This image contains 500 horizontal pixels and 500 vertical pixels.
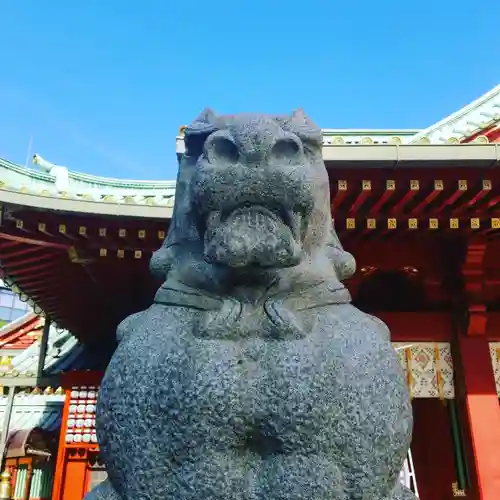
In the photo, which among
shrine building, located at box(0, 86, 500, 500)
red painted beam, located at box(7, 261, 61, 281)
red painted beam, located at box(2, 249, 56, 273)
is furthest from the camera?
red painted beam, located at box(7, 261, 61, 281)

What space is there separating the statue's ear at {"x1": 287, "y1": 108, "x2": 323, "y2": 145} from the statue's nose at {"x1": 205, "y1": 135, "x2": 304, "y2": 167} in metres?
0.09

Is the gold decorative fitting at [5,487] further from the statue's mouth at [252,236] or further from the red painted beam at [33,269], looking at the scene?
the statue's mouth at [252,236]

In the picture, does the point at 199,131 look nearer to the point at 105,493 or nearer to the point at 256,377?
the point at 256,377

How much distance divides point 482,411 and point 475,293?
1.06m

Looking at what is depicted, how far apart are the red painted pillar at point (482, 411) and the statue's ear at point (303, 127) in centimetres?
430

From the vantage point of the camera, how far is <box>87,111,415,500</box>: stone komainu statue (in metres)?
1.20

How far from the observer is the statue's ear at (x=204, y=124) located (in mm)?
1440

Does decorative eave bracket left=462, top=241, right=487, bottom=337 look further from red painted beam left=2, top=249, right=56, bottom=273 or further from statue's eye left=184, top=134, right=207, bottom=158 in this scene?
statue's eye left=184, top=134, right=207, bottom=158

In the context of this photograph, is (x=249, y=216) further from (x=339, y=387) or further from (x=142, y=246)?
(x=142, y=246)

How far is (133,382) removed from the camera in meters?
1.28

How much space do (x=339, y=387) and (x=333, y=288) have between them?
280 mm

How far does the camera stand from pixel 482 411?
196 inches

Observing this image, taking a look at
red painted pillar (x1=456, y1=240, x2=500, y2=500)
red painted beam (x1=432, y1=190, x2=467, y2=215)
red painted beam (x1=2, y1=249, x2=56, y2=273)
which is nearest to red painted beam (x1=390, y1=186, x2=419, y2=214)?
red painted beam (x1=432, y1=190, x2=467, y2=215)

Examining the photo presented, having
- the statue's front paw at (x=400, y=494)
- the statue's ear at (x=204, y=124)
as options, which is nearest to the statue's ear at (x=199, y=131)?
the statue's ear at (x=204, y=124)
